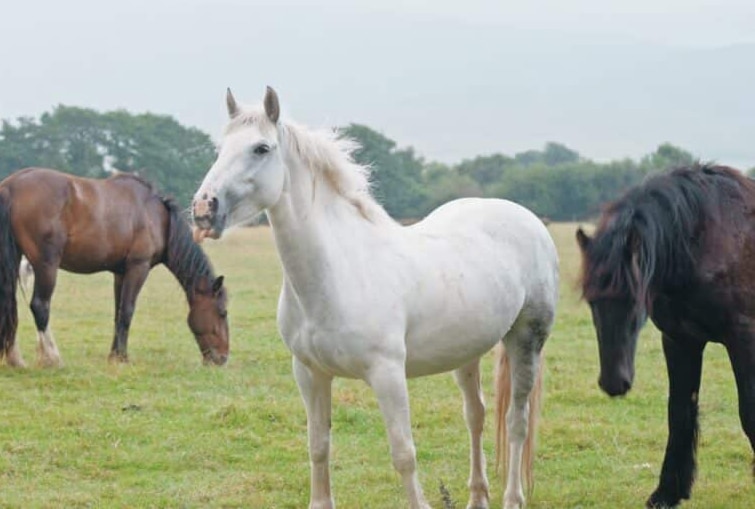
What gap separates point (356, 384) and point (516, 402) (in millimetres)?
4095

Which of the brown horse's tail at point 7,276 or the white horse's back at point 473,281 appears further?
the brown horse's tail at point 7,276

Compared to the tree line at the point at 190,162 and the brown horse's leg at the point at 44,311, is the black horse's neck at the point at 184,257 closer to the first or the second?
the brown horse's leg at the point at 44,311

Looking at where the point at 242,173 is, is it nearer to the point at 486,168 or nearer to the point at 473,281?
the point at 473,281

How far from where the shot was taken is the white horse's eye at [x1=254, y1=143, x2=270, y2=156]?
4.47m

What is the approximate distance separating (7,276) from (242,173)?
6.53 meters

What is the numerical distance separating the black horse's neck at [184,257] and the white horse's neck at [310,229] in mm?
6916

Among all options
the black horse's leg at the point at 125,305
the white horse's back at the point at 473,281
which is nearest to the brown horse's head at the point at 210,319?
the black horse's leg at the point at 125,305

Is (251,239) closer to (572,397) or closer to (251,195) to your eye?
(572,397)

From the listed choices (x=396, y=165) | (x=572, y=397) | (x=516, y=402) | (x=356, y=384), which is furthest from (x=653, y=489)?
(x=396, y=165)

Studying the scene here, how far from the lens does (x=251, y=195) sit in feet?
14.7

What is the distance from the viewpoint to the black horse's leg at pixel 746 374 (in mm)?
5074

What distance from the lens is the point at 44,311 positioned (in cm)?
1077

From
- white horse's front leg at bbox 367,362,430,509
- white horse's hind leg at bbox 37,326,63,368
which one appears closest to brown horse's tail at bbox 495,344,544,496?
white horse's front leg at bbox 367,362,430,509

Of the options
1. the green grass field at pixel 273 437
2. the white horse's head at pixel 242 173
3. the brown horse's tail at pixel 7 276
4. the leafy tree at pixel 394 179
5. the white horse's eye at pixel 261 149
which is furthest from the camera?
the leafy tree at pixel 394 179
